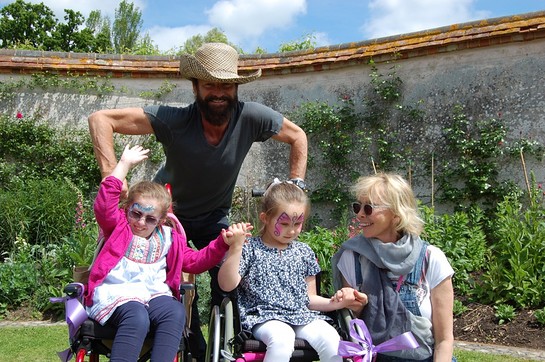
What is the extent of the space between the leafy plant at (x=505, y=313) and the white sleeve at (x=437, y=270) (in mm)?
2844

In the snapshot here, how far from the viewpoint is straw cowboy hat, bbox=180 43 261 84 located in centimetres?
318

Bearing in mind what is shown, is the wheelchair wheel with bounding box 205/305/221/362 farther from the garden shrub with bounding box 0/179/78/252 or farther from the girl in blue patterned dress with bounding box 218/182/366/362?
the garden shrub with bounding box 0/179/78/252

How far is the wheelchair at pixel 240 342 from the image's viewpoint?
259 centimetres

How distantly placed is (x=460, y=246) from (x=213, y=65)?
355 cm

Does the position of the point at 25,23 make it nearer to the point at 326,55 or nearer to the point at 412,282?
the point at 326,55

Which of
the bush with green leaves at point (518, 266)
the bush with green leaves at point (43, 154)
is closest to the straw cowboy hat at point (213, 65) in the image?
the bush with green leaves at point (518, 266)

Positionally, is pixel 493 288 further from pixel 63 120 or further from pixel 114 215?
pixel 63 120

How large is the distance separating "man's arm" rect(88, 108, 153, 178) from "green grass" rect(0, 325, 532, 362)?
2029 mm

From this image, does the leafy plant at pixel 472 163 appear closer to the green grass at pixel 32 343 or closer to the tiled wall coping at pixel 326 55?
the tiled wall coping at pixel 326 55

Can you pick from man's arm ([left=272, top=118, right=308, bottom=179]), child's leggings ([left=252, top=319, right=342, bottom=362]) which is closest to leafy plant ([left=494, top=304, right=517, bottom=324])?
man's arm ([left=272, top=118, right=308, bottom=179])

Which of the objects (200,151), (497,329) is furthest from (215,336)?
(497,329)

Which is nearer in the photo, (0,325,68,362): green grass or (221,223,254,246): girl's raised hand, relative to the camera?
(221,223,254,246): girl's raised hand

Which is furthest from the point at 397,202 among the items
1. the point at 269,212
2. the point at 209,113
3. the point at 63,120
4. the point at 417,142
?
the point at 63,120

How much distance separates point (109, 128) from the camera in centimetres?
319
